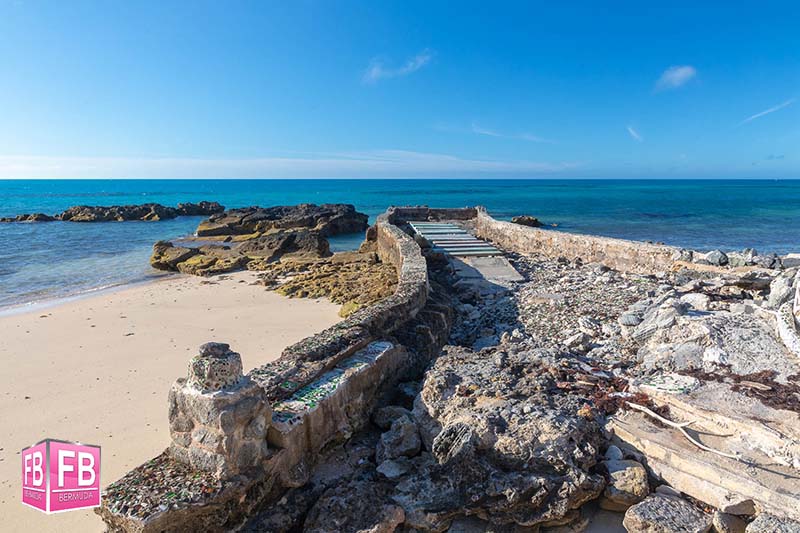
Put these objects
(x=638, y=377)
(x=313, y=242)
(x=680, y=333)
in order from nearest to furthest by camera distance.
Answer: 1. (x=638, y=377)
2. (x=680, y=333)
3. (x=313, y=242)

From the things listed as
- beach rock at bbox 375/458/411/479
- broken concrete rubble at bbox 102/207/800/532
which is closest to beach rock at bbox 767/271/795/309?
broken concrete rubble at bbox 102/207/800/532

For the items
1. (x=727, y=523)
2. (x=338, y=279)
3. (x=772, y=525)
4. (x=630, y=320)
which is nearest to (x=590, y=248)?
(x=630, y=320)

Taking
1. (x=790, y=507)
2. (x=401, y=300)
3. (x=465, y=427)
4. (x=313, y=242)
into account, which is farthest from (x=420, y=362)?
(x=313, y=242)

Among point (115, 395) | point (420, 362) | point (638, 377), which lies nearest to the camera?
point (638, 377)

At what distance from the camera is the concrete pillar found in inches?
111

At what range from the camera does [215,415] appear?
2.82 m

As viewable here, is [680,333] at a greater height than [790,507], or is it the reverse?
[680,333]

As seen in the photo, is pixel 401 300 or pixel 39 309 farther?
pixel 39 309

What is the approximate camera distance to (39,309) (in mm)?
11492

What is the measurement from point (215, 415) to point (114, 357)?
616 cm

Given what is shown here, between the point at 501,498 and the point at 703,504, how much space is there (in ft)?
4.35

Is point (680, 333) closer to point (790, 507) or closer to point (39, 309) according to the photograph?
point (790, 507)

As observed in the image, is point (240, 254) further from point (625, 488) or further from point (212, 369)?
point (625, 488)

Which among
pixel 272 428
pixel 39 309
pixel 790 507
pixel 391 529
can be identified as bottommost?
pixel 39 309
